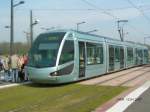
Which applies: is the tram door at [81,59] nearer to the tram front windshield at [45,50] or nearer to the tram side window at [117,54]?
the tram front windshield at [45,50]

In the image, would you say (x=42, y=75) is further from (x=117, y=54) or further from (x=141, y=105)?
(x=117, y=54)

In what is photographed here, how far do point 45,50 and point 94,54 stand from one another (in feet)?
18.5

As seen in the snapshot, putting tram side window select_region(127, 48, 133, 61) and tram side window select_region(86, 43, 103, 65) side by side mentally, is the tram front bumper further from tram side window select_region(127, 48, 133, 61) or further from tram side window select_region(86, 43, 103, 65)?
tram side window select_region(127, 48, 133, 61)

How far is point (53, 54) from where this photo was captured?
2088cm

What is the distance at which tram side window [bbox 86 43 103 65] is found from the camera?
24828 millimetres

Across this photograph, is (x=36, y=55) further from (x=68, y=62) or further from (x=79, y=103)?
(x=79, y=103)

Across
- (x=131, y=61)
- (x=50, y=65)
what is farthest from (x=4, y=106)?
(x=131, y=61)

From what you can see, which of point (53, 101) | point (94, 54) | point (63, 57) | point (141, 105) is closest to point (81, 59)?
point (63, 57)

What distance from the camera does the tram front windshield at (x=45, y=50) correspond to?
20844 millimetres

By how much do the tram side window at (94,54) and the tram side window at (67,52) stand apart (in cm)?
282

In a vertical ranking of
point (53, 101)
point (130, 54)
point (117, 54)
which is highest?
point (117, 54)

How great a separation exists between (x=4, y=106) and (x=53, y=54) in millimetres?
7535

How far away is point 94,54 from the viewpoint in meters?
26.2

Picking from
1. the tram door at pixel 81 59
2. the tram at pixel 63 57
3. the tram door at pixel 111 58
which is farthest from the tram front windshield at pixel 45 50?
the tram door at pixel 111 58
